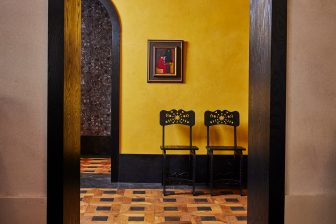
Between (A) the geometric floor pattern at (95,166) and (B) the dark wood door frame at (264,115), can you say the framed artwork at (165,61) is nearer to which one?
(A) the geometric floor pattern at (95,166)

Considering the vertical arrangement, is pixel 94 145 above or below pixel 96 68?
below

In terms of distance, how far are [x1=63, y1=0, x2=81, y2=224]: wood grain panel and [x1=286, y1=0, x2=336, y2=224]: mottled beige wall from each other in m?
1.10

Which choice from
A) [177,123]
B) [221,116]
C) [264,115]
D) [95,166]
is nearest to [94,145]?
[95,166]

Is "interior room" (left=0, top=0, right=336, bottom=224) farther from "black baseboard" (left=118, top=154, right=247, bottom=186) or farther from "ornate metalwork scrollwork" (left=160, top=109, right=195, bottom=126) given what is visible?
"black baseboard" (left=118, top=154, right=247, bottom=186)

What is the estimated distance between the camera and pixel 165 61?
610cm

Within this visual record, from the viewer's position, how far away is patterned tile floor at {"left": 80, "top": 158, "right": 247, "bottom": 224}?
4492 millimetres

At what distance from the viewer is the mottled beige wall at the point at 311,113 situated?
2385mm

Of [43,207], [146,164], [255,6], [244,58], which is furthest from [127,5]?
[43,207]

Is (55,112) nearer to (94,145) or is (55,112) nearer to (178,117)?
(178,117)

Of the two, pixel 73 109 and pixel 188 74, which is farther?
pixel 188 74

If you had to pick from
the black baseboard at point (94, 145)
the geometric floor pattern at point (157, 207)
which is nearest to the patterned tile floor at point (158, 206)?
the geometric floor pattern at point (157, 207)

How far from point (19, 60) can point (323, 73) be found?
59.6 inches

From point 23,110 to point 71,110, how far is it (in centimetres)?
26

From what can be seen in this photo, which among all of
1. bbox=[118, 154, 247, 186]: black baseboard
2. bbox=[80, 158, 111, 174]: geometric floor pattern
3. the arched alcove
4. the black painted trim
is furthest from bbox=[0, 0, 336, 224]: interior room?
the arched alcove
